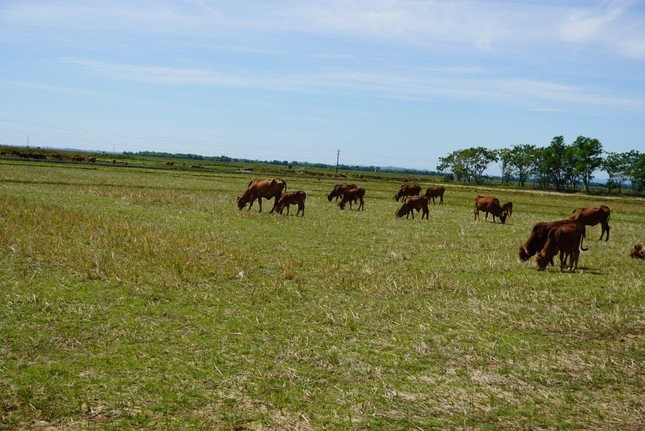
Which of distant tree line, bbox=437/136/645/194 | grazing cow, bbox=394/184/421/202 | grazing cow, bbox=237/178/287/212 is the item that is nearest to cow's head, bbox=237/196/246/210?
grazing cow, bbox=237/178/287/212

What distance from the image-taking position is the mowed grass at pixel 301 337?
6307 mm

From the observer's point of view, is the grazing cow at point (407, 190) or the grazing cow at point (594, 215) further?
the grazing cow at point (407, 190)

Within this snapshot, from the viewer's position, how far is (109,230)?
57.4ft

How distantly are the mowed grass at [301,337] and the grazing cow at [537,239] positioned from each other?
1.65ft

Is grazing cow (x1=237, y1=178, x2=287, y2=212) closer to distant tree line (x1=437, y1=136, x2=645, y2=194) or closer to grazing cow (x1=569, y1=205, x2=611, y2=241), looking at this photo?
grazing cow (x1=569, y1=205, x2=611, y2=241)

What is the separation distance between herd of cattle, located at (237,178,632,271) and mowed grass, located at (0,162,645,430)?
2.36 feet

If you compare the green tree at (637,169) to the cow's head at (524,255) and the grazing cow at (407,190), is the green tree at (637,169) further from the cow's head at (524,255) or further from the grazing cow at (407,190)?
the cow's head at (524,255)

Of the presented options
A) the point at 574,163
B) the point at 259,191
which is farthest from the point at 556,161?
the point at 259,191

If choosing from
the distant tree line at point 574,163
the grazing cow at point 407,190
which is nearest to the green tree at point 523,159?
the distant tree line at point 574,163

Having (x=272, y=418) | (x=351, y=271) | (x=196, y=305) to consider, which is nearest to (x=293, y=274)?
(x=351, y=271)

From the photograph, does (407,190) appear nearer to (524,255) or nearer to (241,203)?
(241,203)

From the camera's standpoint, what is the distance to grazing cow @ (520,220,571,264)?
631 inches

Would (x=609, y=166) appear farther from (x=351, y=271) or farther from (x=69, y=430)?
(x=69, y=430)

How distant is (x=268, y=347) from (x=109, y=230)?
1139cm
